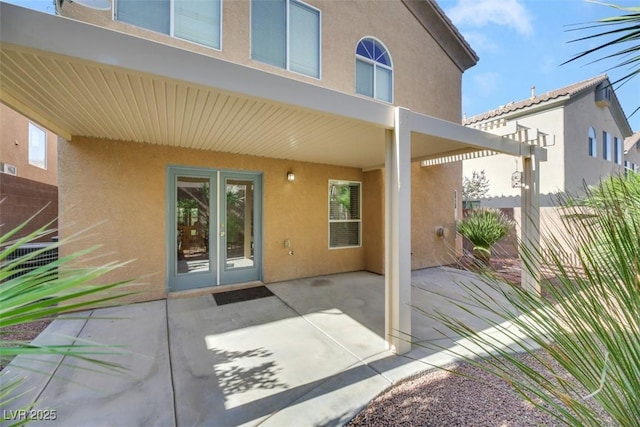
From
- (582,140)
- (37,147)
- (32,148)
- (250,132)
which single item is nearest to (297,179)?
(250,132)

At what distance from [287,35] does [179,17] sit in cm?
218

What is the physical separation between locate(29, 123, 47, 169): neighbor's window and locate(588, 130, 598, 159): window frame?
2121cm

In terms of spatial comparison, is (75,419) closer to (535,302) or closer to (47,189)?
(535,302)

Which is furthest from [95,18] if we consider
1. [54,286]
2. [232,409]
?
[232,409]

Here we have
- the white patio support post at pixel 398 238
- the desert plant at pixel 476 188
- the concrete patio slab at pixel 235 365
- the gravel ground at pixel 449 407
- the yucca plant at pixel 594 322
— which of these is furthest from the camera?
the desert plant at pixel 476 188

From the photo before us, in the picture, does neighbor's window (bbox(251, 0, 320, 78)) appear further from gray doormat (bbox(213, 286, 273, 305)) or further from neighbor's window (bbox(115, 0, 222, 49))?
gray doormat (bbox(213, 286, 273, 305))

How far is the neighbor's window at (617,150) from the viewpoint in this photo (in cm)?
1421

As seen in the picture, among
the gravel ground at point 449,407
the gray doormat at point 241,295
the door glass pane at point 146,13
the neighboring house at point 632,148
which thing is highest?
the neighboring house at point 632,148

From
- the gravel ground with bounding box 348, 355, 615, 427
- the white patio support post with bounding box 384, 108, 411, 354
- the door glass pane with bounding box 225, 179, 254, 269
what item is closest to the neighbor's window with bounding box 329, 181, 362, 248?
the door glass pane with bounding box 225, 179, 254, 269

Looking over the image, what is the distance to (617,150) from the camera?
47.5 ft

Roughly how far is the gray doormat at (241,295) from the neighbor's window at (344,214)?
2379 millimetres

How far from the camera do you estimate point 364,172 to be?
8.27 metres

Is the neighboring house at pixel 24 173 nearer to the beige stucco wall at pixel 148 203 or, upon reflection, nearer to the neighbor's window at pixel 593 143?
the beige stucco wall at pixel 148 203

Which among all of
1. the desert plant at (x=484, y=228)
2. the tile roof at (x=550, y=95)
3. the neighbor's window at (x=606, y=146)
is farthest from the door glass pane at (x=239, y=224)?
the neighbor's window at (x=606, y=146)
